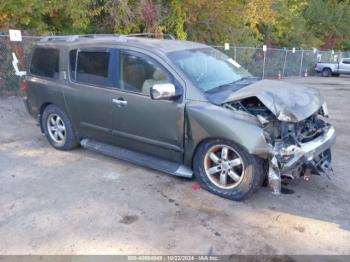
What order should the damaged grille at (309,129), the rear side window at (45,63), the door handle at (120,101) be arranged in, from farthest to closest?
1. the rear side window at (45,63)
2. the door handle at (120,101)
3. the damaged grille at (309,129)

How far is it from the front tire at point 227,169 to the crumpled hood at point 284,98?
553 millimetres

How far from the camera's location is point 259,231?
3.79 metres

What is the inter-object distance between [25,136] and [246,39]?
16090mm

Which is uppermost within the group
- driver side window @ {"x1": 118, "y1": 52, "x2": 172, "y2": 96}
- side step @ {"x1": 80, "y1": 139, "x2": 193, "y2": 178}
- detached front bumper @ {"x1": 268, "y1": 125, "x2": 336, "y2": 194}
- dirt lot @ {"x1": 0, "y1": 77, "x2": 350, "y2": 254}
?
driver side window @ {"x1": 118, "y1": 52, "x2": 172, "y2": 96}

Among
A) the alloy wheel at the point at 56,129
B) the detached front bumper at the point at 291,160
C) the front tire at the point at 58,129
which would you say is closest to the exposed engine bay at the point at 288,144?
the detached front bumper at the point at 291,160

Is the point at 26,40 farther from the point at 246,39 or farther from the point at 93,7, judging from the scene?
the point at 246,39

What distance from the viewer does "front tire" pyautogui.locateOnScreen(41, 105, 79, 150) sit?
5980mm


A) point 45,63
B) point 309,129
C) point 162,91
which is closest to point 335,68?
point 309,129

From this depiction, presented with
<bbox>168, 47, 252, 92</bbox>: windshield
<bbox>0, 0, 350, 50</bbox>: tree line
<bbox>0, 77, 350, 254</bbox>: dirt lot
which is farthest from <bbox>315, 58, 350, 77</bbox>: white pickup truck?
<bbox>168, 47, 252, 92</bbox>: windshield

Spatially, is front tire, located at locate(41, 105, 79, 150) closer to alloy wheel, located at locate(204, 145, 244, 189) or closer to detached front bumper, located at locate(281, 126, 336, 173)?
alloy wheel, located at locate(204, 145, 244, 189)

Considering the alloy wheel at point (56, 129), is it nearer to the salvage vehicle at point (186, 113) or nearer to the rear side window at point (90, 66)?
the salvage vehicle at point (186, 113)

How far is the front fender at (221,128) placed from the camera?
411 centimetres

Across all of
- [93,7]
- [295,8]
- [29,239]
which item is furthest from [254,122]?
[295,8]

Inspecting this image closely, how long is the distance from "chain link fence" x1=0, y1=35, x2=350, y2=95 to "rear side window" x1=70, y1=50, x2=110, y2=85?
18.0ft
